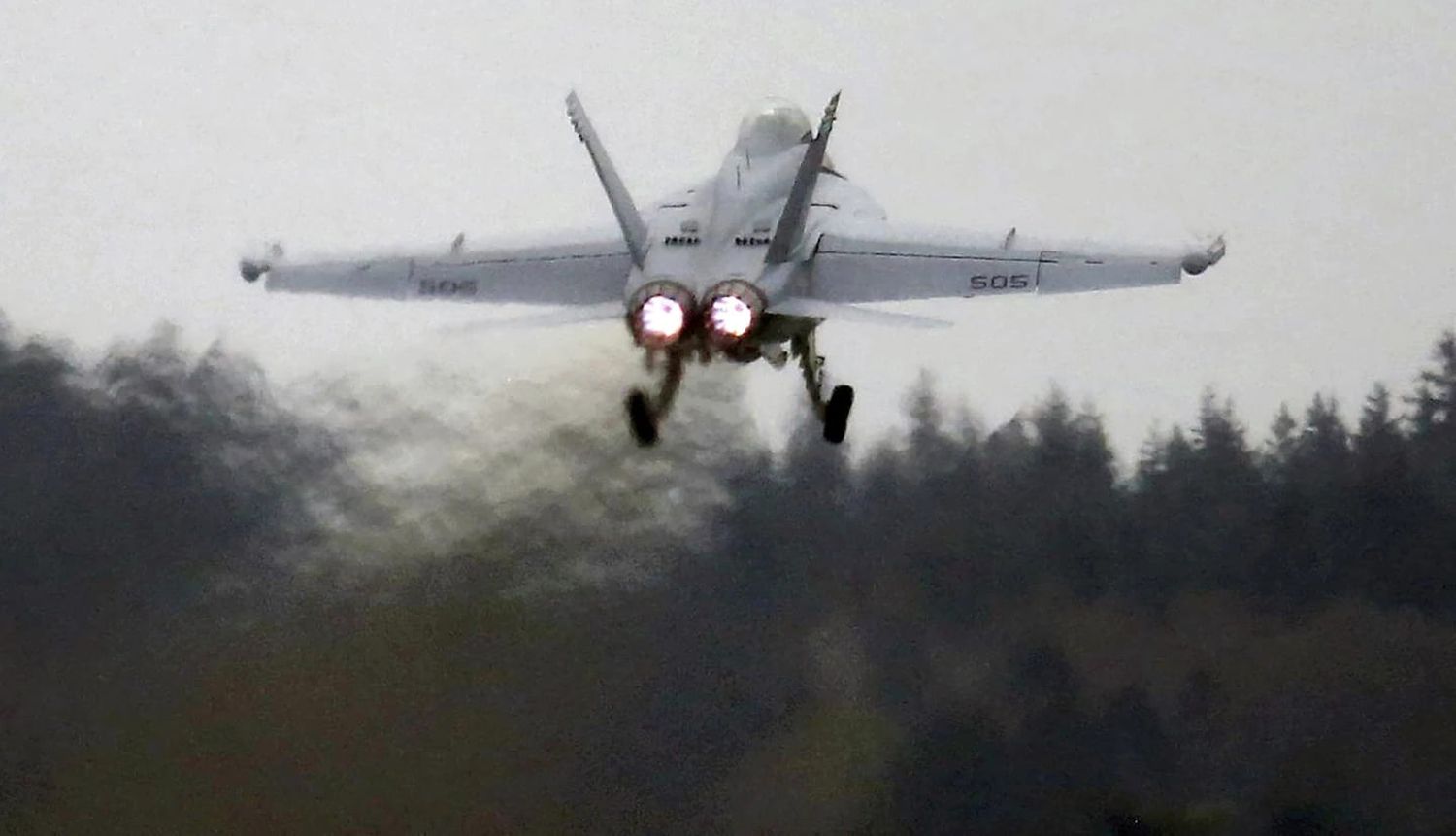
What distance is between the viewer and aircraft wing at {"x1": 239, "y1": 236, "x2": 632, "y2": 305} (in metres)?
21.7

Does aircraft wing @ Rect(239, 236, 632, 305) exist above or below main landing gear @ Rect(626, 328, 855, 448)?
above

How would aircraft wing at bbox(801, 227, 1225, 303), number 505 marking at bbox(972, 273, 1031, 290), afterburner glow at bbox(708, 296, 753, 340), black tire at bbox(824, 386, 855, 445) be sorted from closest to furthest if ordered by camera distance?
afterburner glow at bbox(708, 296, 753, 340), aircraft wing at bbox(801, 227, 1225, 303), number 505 marking at bbox(972, 273, 1031, 290), black tire at bbox(824, 386, 855, 445)

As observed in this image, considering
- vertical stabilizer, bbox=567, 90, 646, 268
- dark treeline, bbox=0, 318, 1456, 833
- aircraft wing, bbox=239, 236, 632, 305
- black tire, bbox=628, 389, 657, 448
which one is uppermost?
vertical stabilizer, bbox=567, 90, 646, 268

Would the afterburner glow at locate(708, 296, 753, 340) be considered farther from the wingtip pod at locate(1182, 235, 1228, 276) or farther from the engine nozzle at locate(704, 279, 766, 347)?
the wingtip pod at locate(1182, 235, 1228, 276)

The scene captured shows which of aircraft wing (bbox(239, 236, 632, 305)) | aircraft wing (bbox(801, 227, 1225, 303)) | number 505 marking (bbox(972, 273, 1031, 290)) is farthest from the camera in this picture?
aircraft wing (bbox(239, 236, 632, 305))

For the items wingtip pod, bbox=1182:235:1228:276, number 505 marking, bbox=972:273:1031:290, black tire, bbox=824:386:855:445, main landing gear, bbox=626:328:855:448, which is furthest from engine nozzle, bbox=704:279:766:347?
wingtip pod, bbox=1182:235:1228:276

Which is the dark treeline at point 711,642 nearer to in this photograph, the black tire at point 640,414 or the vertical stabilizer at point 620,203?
the black tire at point 640,414

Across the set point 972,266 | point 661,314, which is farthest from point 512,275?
point 972,266

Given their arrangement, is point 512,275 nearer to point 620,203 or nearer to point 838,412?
point 620,203

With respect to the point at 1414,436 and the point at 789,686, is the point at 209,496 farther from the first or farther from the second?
the point at 1414,436

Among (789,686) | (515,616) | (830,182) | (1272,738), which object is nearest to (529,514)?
(515,616)

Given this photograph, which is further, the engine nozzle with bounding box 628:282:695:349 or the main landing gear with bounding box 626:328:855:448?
the main landing gear with bounding box 626:328:855:448

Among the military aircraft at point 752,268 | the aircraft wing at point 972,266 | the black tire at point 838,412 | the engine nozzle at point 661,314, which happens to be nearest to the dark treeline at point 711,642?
the military aircraft at point 752,268

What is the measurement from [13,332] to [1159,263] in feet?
38.8
